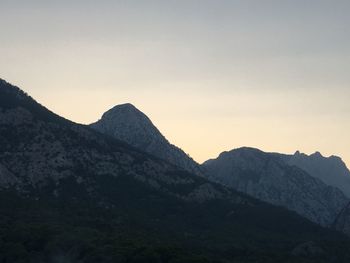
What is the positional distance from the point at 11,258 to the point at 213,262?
4873 cm

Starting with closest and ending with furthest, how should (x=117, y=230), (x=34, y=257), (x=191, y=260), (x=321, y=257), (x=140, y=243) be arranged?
(x=191, y=260)
(x=34, y=257)
(x=140, y=243)
(x=117, y=230)
(x=321, y=257)

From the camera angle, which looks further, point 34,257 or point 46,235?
point 46,235

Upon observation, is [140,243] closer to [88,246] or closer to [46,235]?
[88,246]

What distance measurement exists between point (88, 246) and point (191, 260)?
28.6 metres

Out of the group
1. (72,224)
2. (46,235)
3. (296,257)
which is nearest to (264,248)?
(296,257)

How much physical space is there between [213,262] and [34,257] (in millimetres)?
44794

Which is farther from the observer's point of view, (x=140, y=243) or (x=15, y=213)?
(x=15, y=213)

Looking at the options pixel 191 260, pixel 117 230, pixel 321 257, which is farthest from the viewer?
pixel 321 257

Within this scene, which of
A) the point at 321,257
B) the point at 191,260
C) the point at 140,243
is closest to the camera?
the point at 191,260

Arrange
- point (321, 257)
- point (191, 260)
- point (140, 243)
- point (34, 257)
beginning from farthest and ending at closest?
point (321, 257)
point (140, 243)
point (34, 257)
point (191, 260)

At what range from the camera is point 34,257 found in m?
142

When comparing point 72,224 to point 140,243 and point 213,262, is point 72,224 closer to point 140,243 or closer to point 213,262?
point 140,243

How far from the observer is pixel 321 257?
646 feet

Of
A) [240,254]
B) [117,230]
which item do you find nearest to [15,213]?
[117,230]
